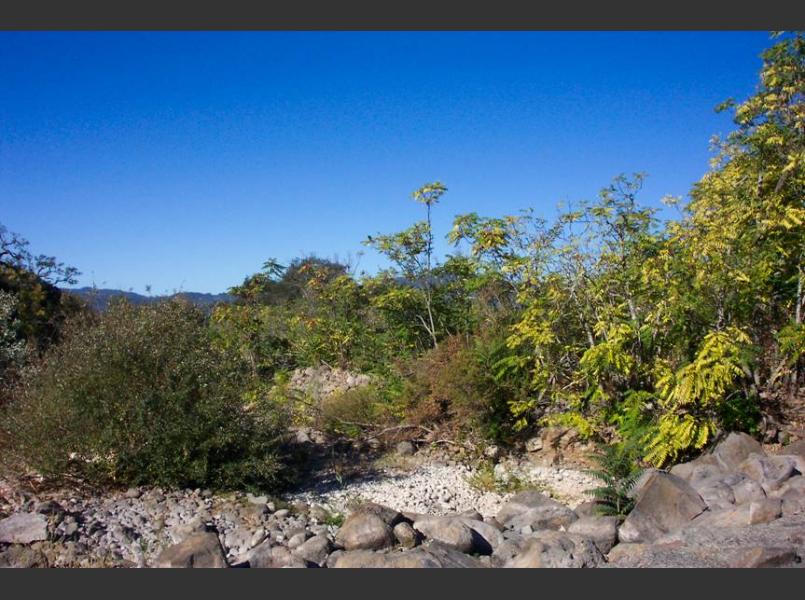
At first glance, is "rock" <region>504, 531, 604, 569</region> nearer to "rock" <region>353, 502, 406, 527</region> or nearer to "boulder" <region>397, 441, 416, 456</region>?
"rock" <region>353, 502, 406, 527</region>

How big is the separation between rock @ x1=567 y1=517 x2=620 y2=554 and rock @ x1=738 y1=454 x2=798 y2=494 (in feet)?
4.36

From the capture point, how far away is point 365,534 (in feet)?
18.8

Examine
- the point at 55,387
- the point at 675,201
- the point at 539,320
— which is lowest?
the point at 55,387

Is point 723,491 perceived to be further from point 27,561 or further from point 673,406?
point 27,561

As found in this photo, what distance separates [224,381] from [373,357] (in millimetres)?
4701

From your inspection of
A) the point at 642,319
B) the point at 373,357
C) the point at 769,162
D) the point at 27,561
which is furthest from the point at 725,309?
the point at 27,561

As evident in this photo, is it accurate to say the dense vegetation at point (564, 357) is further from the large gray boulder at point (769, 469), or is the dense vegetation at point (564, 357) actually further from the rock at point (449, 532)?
the rock at point (449, 532)

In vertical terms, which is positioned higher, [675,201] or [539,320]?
[675,201]

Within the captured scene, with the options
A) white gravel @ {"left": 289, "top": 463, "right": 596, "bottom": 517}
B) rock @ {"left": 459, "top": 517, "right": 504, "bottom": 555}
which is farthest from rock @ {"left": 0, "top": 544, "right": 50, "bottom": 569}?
rock @ {"left": 459, "top": 517, "right": 504, "bottom": 555}

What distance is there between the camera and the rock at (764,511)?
545 centimetres

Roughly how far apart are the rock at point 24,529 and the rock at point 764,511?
18.6 ft

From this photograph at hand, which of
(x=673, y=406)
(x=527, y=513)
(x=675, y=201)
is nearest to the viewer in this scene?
(x=527, y=513)

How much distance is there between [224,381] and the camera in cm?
719

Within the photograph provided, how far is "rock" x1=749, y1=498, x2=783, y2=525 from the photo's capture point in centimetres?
545
